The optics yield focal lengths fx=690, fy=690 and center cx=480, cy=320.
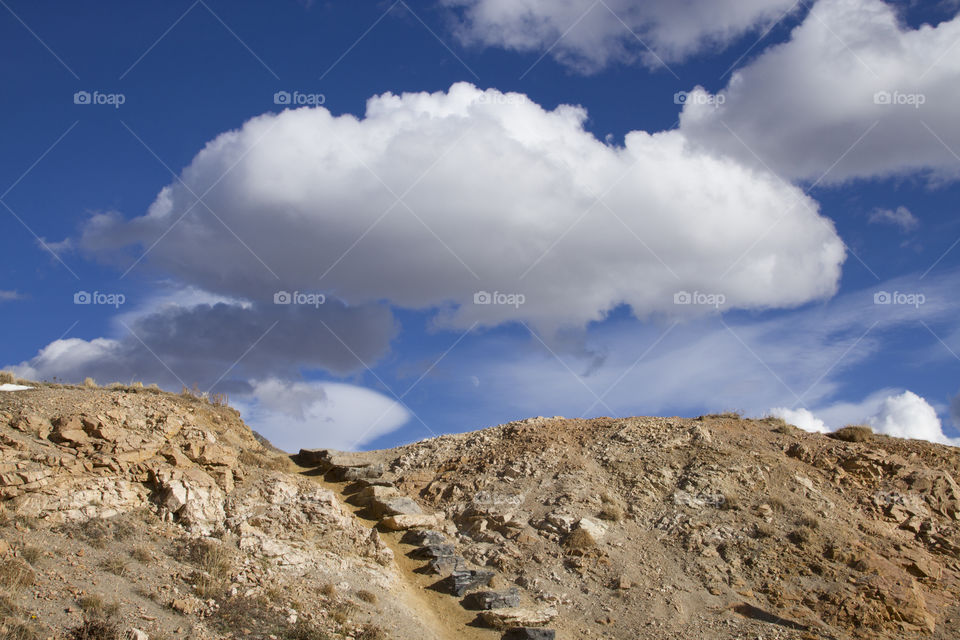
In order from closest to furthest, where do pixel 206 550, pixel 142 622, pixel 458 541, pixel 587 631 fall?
pixel 142 622 → pixel 206 550 → pixel 587 631 → pixel 458 541

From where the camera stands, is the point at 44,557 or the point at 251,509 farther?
the point at 251,509

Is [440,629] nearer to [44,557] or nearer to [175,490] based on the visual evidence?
[175,490]

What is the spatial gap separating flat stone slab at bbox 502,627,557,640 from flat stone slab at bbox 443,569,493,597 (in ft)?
6.99

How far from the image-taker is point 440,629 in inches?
690

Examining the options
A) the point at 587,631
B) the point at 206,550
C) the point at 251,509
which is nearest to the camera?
the point at 206,550

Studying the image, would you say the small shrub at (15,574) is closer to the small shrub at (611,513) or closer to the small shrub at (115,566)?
the small shrub at (115,566)

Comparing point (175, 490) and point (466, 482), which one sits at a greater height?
point (466, 482)

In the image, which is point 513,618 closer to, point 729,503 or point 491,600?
A: point 491,600

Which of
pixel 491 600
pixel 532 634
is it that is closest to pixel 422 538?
pixel 491 600

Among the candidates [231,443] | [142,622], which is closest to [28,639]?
[142,622]

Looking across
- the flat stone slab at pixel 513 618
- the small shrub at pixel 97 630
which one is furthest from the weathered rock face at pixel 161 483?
the small shrub at pixel 97 630

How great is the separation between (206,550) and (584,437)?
14507mm

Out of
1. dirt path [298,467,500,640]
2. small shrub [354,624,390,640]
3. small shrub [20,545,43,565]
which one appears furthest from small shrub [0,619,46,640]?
dirt path [298,467,500,640]

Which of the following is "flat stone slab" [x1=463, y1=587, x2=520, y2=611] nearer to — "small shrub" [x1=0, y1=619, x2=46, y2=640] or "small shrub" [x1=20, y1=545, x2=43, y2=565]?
"small shrub" [x1=0, y1=619, x2=46, y2=640]
